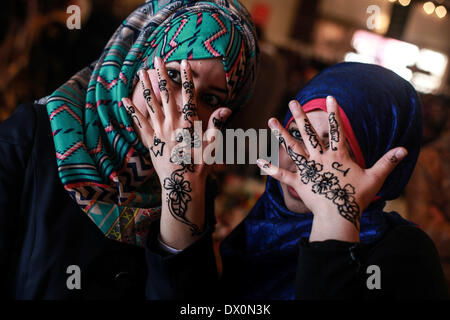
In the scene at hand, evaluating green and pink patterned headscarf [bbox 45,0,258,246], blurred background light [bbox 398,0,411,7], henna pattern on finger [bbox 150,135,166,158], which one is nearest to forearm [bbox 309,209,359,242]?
henna pattern on finger [bbox 150,135,166,158]

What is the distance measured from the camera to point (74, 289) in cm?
100

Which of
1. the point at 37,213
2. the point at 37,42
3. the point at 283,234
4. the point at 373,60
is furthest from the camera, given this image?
the point at 373,60

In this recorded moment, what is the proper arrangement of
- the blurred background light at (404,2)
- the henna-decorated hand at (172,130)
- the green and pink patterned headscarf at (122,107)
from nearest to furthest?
the henna-decorated hand at (172,130) → the green and pink patterned headscarf at (122,107) → the blurred background light at (404,2)

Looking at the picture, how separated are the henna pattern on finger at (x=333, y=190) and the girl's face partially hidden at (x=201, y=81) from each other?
0.43m

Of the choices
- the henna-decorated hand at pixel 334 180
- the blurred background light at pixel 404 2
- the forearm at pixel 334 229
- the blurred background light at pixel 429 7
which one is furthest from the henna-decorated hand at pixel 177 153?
the blurred background light at pixel 429 7

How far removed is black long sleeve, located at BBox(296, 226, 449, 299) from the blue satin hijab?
0.22 feet

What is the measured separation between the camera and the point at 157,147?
94cm

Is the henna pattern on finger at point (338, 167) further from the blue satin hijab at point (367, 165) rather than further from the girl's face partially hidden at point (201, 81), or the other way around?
the girl's face partially hidden at point (201, 81)

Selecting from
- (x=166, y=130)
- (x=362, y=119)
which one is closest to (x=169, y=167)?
(x=166, y=130)

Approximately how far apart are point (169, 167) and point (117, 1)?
314cm

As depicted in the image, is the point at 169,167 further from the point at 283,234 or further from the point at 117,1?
the point at 117,1

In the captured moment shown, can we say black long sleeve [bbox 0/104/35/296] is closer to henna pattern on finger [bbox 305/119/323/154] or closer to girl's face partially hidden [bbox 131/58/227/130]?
girl's face partially hidden [bbox 131/58/227/130]

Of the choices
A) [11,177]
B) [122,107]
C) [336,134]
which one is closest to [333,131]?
[336,134]

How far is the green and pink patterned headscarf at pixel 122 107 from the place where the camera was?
3.40 feet
